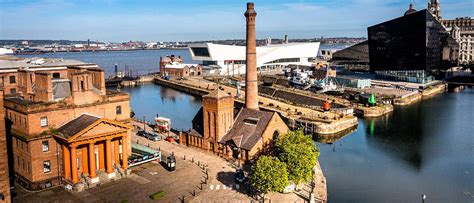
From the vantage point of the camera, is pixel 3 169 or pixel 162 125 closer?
pixel 3 169

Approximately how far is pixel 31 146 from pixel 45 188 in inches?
139

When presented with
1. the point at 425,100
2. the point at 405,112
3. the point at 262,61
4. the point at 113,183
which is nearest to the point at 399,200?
the point at 113,183

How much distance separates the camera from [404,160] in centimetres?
4888

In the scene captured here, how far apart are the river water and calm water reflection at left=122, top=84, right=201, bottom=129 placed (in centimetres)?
20

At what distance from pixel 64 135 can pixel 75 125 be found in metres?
1.43

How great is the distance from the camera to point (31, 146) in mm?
33812

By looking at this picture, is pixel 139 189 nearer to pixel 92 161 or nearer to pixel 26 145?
pixel 92 161

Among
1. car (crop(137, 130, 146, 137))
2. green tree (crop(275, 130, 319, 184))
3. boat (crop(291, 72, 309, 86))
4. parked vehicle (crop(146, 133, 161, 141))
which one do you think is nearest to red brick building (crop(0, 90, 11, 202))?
green tree (crop(275, 130, 319, 184))

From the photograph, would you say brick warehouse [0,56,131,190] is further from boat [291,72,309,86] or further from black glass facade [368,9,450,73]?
black glass facade [368,9,450,73]

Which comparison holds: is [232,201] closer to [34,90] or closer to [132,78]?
[34,90]

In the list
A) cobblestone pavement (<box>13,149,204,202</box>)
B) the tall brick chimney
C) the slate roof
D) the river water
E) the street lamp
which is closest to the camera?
cobblestone pavement (<box>13,149,204,202</box>)

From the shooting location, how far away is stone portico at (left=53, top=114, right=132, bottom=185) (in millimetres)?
33625

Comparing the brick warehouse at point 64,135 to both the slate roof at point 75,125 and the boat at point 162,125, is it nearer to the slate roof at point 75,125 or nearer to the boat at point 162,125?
the slate roof at point 75,125

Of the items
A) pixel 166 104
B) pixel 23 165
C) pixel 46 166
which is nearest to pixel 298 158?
pixel 46 166
